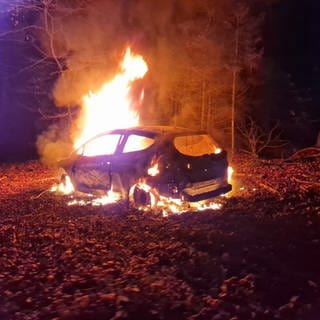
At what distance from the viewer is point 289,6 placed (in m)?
26.2

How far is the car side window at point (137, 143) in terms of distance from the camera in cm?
970

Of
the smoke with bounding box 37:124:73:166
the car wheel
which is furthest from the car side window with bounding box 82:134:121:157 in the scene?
the smoke with bounding box 37:124:73:166

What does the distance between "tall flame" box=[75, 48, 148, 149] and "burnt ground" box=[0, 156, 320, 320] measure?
5.64m

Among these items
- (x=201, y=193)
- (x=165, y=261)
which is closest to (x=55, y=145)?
(x=201, y=193)

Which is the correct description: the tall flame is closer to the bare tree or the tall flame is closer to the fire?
the fire

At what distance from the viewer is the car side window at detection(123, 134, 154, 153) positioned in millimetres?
9703

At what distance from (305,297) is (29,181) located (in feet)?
36.0

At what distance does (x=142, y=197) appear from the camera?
9.69 m

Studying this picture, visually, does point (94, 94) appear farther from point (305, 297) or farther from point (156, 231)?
point (305, 297)

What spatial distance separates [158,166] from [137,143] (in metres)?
0.85

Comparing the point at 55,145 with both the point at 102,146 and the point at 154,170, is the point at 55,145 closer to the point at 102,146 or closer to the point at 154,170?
the point at 102,146

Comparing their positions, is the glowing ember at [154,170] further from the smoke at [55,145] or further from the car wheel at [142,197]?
the smoke at [55,145]

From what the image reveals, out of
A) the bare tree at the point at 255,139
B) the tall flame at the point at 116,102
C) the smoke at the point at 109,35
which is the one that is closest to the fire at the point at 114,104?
the tall flame at the point at 116,102

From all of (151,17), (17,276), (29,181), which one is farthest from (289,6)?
(17,276)
